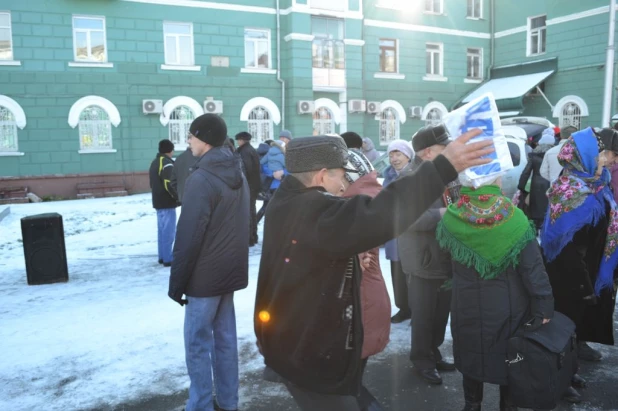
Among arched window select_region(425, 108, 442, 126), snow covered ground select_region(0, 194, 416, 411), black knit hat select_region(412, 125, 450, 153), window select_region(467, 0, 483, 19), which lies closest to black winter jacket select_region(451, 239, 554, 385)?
black knit hat select_region(412, 125, 450, 153)

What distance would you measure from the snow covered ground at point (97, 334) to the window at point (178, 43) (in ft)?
40.1

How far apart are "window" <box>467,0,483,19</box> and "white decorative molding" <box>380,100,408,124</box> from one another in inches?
245

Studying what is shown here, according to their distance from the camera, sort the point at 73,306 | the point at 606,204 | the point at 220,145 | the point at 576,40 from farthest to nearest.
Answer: the point at 576,40, the point at 73,306, the point at 606,204, the point at 220,145

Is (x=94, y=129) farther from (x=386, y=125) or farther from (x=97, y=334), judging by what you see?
(x=97, y=334)

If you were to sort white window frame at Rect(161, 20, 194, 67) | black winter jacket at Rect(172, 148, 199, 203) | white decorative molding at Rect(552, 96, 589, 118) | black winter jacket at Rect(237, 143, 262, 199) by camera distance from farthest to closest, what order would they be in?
white decorative molding at Rect(552, 96, 589, 118) → white window frame at Rect(161, 20, 194, 67) → black winter jacket at Rect(237, 143, 262, 199) → black winter jacket at Rect(172, 148, 199, 203)

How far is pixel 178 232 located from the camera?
11.1ft

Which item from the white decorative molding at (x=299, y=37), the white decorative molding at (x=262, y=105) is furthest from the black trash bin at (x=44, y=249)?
the white decorative molding at (x=299, y=37)

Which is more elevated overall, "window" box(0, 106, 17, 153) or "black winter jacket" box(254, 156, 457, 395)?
"window" box(0, 106, 17, 153)

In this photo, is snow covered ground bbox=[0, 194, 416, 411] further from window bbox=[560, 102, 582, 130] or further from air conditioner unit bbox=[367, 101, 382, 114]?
window bbox=[560, 102, 582, 130]

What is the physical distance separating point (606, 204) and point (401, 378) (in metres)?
1.96

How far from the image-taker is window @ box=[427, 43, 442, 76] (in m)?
25.1

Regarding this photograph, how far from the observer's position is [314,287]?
2.20m

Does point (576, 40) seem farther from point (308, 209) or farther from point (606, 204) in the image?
point (308, 209)

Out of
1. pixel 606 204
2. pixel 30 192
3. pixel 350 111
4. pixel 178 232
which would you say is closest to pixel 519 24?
pixel 350 111
